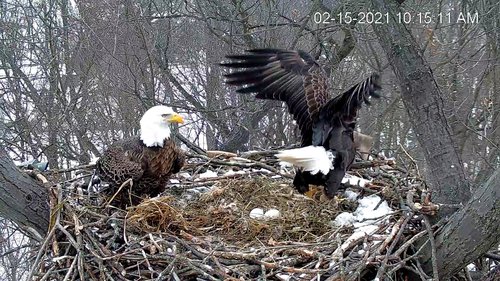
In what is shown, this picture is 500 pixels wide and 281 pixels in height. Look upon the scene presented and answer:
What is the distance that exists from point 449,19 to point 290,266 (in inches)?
212

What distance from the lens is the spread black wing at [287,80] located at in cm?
412

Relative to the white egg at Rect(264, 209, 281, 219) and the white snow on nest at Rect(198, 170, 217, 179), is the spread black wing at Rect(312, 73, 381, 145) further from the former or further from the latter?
the white snow on nest at Rect(198, 170, 217, 179)

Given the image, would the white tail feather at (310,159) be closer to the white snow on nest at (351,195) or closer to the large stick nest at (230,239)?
the large stick nest at (230,239)

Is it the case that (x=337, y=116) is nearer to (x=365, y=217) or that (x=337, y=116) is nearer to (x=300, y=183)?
(x=300, y=183)

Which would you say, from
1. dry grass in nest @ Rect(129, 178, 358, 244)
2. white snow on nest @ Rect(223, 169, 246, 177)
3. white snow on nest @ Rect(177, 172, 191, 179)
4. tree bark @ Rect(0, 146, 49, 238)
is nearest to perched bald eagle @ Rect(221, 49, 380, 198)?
dry grass in nest @ Rect(129, 178, 358, 244)

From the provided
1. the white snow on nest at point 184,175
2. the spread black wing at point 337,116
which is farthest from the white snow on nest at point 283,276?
the white snow on nest at point 184,175

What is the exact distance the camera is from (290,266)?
3.11m

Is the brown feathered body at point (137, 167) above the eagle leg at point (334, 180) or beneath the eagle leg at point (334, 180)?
above

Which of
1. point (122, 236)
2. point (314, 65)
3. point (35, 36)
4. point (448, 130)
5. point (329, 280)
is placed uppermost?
point (35, 36)

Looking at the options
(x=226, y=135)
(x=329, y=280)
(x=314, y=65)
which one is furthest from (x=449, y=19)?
(x=329, y=280)

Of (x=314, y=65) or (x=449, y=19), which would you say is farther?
(x=449, y=19)

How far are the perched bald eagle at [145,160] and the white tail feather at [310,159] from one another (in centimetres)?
76

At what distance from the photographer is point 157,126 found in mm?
4066

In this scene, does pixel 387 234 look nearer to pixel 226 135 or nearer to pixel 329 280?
pixel 329 280
